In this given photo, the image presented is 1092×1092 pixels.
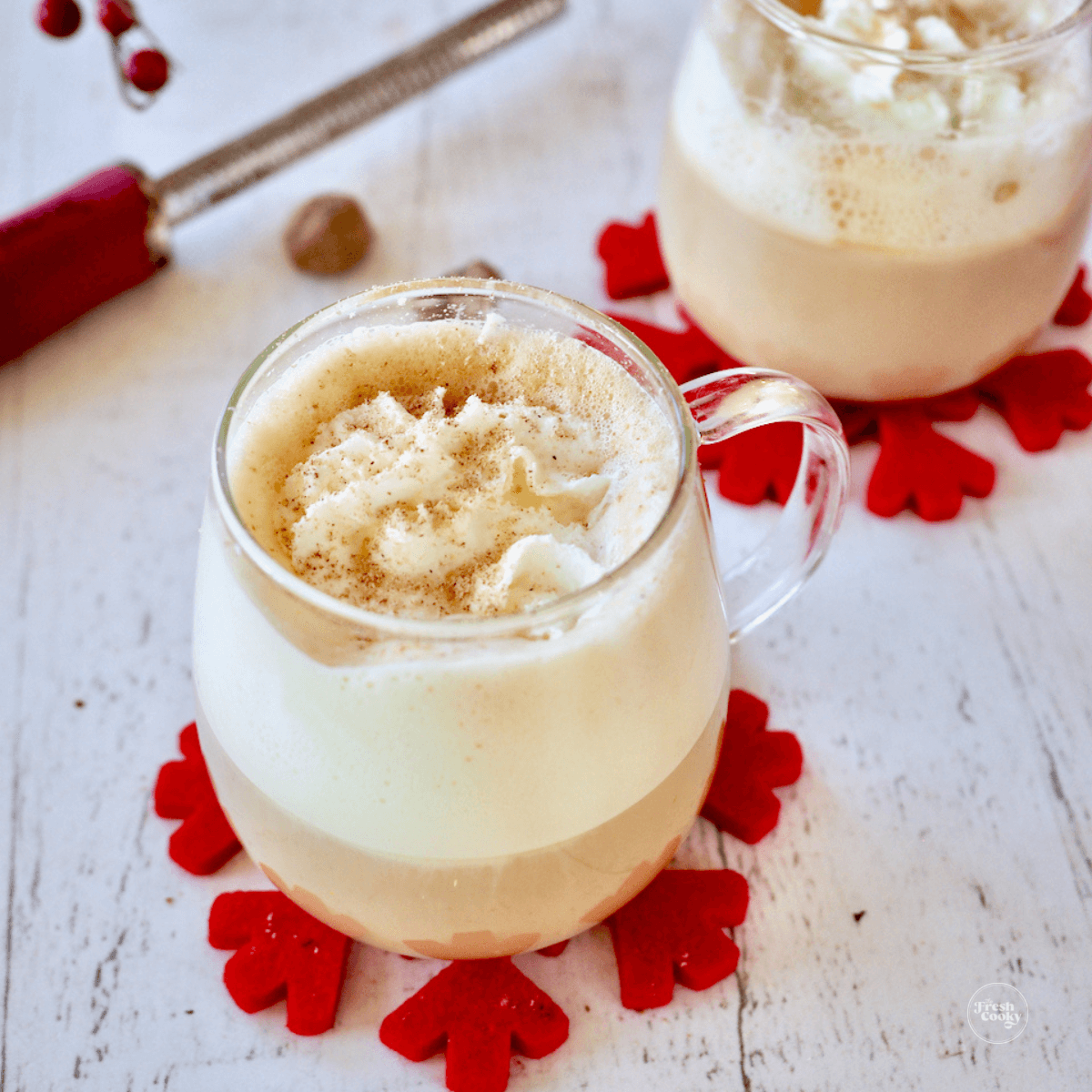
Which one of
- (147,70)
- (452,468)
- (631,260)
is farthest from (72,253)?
(452,468)

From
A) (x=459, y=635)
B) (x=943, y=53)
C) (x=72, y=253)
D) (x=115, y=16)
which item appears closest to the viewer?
(x=459, y=635)

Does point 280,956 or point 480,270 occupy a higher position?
point 480,270

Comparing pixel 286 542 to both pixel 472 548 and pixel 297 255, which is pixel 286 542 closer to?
pixel 472 548

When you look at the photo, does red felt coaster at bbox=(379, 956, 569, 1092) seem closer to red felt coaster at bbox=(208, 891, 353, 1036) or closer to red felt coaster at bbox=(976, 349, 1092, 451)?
red felt coaster at bbox=(208, 891, 353, 1036)

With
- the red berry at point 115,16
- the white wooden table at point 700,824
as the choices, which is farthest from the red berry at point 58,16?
the white wooden table at point 700,824

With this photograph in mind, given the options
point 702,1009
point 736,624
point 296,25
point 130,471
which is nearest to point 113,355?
point 130,471

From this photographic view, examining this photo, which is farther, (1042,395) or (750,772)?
(1042,395)

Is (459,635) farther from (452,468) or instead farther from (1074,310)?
(1074,310)

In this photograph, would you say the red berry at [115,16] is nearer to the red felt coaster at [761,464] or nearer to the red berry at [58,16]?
the red berry at [58,16]
